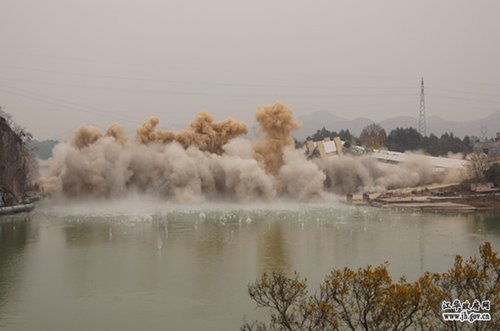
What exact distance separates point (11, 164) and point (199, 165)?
2593 centimetres

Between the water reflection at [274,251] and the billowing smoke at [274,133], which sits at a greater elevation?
the billowing smoke at [274,133]

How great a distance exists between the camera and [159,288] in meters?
27.4

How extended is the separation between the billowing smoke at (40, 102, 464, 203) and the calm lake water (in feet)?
30.9

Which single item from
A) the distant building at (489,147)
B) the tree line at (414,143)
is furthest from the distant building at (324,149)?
the distant building at (489,147)

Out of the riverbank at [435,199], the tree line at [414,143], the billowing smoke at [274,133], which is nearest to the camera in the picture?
the riverbank at [435,199]

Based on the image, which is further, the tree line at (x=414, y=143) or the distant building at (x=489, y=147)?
the tree line at (x=414, y=143)

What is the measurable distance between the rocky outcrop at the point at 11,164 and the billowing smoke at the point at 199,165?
4.07m

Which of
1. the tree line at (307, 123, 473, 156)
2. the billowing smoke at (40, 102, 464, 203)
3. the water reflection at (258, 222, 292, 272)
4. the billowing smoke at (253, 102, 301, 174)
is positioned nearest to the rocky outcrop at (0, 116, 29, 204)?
the billowing smoke at (40, 102, 464, 203)

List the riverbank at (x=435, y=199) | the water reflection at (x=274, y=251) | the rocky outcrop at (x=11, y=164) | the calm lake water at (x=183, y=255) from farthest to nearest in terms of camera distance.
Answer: the rocky outcrop at (x=11, y=164) < the riverbank at (x=435, y=199) < the water reflection at (x=274, y=251) < the calm lake water at (x=183, y=255)

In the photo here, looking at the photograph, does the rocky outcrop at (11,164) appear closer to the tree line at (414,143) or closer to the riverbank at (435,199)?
the riverbank at (435,199)

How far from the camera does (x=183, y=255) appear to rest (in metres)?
35.5

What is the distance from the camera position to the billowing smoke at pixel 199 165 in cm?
7081

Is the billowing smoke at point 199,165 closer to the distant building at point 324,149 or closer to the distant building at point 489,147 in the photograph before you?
the distant building at point 324,149

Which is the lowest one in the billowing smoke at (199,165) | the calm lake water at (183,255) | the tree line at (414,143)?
the calm lake water at (183,255)
